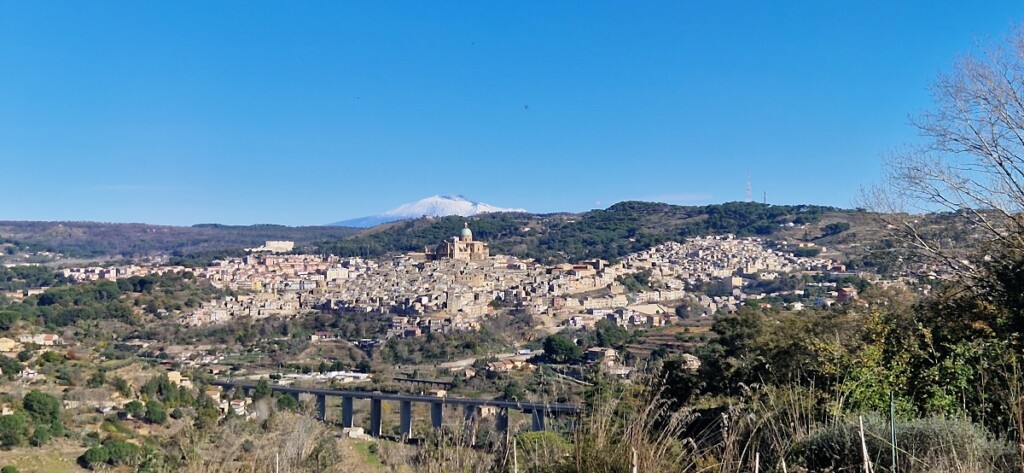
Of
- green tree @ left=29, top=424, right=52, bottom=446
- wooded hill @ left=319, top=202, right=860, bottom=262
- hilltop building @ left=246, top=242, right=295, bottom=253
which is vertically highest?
wooded hill @ left=319, top=202, right=860, bottom=262

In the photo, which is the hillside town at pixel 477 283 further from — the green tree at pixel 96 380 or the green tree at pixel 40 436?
the green tree at pixel 40 436

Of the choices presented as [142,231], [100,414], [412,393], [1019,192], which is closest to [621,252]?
[412,393]

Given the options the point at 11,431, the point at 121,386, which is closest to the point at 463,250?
the point at 121,386

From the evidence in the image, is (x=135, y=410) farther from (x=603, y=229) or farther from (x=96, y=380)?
(x=603, y=229)

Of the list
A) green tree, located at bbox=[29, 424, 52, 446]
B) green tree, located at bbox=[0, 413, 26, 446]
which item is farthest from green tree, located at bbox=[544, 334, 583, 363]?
green tree, located at bbox=[0, 413, 26, 446]

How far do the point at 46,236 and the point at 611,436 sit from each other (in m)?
98.7

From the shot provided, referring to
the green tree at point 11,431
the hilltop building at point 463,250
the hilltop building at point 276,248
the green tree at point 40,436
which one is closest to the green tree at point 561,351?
the green tree at point 40,436

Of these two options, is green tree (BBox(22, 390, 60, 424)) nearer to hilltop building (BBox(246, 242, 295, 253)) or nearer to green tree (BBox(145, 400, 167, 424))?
green tree (BBox(145, 400, 167, 424))

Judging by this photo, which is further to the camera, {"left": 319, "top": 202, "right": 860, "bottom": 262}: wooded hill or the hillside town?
{"left": 319, "top": 202, "right": 860, "bottom": 262}: wooded hill

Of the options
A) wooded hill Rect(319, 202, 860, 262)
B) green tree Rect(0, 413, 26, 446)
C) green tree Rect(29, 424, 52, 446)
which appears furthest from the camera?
wooded hill Rect(319, 202, 860, 262)

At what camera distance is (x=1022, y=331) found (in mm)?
4113

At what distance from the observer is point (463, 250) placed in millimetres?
53719

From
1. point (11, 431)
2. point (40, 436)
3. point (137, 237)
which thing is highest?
point (137, 237)

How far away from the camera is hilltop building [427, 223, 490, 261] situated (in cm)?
5328
